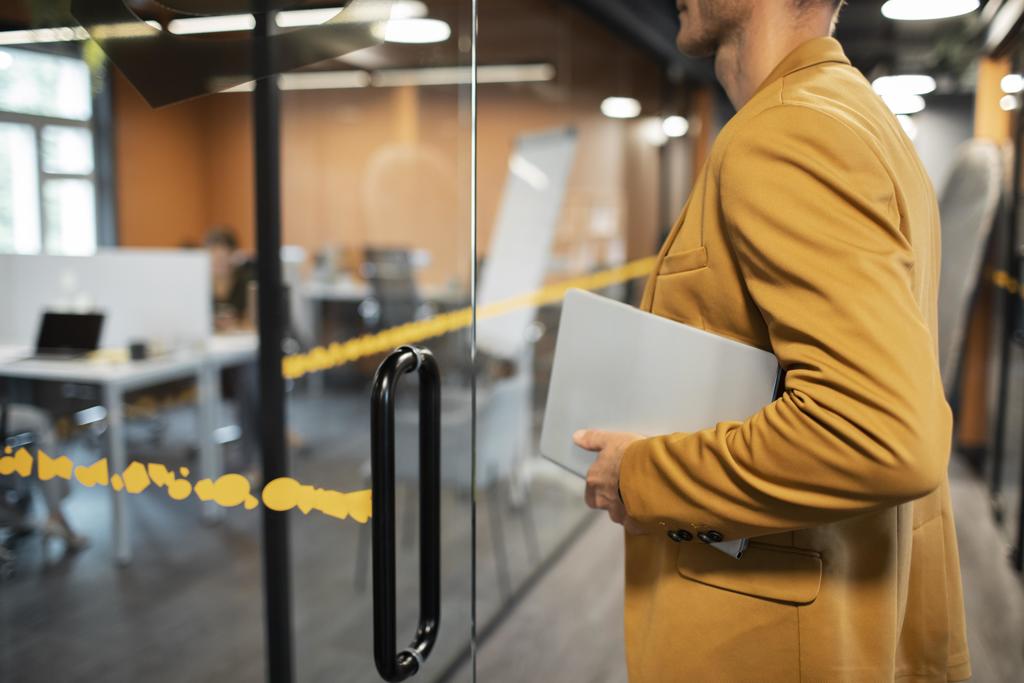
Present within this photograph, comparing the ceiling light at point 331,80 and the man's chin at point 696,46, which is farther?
the ceiling light at point 331,80

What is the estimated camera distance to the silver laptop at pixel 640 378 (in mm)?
865

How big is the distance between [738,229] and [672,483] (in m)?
0.26

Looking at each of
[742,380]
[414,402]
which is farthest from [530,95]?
[742,380]

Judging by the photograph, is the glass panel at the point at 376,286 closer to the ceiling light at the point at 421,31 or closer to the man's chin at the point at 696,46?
the ceiling light at the point at 421,31

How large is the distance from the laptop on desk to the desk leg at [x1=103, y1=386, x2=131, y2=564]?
0.32 ft

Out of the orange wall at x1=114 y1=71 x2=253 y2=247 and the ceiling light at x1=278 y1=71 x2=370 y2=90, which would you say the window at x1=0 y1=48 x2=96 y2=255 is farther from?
the ceiling light at x1=278 y1=71 x2=370 y2=90

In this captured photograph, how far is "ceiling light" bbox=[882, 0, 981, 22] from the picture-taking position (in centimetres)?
152

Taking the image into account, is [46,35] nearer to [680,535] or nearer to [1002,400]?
[680,535]

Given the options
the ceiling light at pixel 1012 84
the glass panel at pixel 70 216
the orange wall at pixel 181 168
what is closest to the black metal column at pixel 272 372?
the orange wall at pixel 181 168

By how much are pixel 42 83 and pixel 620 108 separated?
333 cm

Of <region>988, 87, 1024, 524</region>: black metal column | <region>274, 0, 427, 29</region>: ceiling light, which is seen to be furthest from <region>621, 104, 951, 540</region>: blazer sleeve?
<region>988, 87, 1024, 524</region>: black metal column

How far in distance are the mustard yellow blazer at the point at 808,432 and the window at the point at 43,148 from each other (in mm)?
1045

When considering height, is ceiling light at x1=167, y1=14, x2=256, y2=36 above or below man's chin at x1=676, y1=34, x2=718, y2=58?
above

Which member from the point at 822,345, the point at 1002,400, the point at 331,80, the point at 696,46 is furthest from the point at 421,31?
the point at 1002,400
